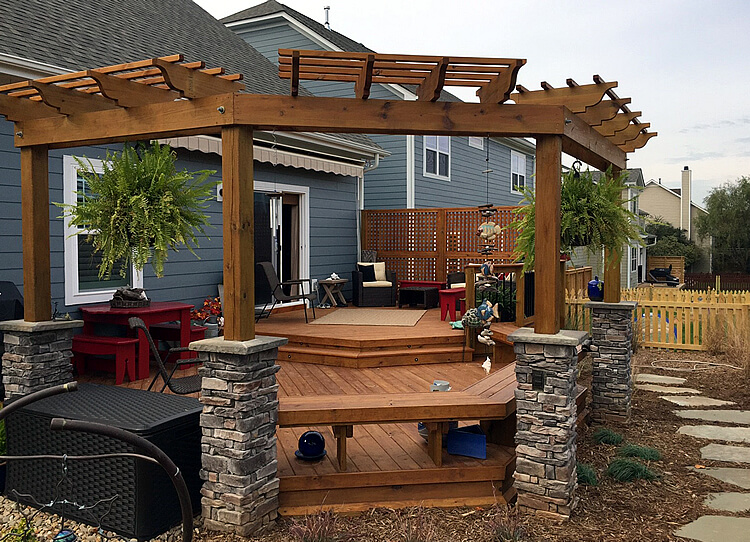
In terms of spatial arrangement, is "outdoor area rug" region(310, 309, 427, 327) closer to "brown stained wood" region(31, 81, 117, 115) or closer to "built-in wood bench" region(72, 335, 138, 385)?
"built-in wood bench" region(72, 335, 138, 385)

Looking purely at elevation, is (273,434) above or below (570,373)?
below

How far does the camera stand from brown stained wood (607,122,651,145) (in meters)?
5.67

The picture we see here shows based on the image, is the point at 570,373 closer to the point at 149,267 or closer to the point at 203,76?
the point at 203,76

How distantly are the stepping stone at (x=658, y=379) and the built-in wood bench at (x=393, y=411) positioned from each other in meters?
4.52

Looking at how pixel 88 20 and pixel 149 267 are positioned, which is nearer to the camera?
pixel 149 267

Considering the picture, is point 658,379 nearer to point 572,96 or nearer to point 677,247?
point 572,96

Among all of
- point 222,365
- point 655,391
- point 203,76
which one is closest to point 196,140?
point 203,76

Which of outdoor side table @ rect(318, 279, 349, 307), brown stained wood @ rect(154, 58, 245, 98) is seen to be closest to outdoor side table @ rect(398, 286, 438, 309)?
outdoor side table @ rect(318, 279, 349, 307)

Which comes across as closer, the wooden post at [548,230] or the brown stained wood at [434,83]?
the brown stained wood at [434,83]

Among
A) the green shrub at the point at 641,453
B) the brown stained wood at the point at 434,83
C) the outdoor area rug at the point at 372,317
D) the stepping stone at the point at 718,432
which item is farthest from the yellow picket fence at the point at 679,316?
the brown stained wood at the point at 434,83

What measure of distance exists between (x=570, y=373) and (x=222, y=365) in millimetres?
2184

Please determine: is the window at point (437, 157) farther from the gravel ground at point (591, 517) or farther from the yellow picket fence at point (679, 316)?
the gravel ground at point (591, 517)

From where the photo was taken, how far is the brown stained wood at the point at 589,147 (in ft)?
14.0

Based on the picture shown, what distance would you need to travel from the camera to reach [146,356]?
606 centimetres
